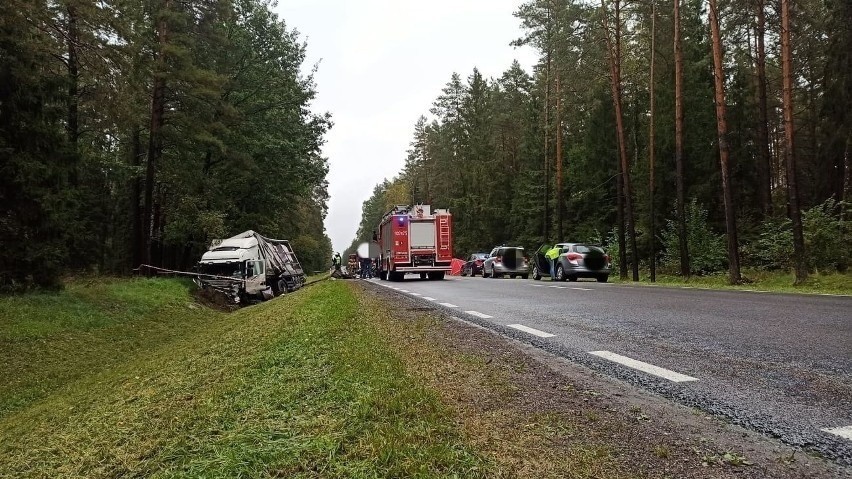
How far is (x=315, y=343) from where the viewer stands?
557 cm

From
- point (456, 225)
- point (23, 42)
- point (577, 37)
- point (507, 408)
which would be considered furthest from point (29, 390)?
point (456, 225)

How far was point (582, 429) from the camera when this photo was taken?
2.99m

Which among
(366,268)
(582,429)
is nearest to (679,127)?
(366,268)

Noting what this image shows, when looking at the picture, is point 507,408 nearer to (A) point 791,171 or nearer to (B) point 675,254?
(A) point 791,171

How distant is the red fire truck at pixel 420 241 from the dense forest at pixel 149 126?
7.97 meters

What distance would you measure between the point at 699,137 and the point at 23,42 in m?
31.0

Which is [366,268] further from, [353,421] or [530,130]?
[353,421]

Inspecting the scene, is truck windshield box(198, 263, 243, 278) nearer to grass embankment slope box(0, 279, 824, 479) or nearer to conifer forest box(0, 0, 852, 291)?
conifer forest box(0, 0, 852, 291)

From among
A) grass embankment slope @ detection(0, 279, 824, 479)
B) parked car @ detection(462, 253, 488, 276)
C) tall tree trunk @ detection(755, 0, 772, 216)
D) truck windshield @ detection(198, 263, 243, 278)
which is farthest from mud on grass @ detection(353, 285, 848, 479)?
parked car @ detection(462, 253, 488, 276)

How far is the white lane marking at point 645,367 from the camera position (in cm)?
414

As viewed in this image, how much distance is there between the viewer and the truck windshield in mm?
Answer: 19531

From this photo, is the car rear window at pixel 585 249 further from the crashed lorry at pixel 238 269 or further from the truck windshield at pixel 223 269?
the truck windshield at pixel 223 269

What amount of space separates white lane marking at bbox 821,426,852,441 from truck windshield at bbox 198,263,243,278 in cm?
1886

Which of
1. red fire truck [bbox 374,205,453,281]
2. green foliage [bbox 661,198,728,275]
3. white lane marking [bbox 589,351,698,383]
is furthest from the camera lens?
red fire truck [bbox 374,205,453,281]
